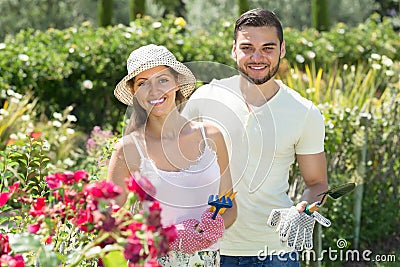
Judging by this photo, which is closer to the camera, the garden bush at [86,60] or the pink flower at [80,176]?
the pink flower at [80,176]

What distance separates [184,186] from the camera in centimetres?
225

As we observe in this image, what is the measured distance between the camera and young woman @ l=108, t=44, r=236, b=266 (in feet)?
7.35

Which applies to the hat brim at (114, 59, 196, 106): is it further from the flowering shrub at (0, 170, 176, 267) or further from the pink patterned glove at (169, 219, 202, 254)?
the flowering shrub at (0, 170, 176, 267)

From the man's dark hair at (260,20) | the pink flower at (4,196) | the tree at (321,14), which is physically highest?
the tree at (321,14)

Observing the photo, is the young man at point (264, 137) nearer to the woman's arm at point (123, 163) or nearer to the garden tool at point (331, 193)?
the garden tool at point (331, 193)

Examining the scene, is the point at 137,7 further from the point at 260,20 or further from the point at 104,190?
the point at 104,190

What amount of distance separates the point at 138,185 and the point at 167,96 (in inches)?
27.0

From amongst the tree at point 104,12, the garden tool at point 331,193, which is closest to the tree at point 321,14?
the tree at point 104,12

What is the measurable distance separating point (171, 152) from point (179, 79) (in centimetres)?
24

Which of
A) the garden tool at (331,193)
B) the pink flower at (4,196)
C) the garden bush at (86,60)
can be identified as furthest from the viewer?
the garden bush at (86,60)

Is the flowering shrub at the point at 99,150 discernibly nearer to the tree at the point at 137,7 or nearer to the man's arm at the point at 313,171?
the man's arm at the point at 313,171

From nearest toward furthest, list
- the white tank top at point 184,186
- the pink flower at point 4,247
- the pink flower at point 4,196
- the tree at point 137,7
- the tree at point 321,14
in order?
the pink flower at point 4,247 < the pink flower at point 4,196 < the white tank top at point 184,186 < the tree at point 137,7 < the tree at point 321,14

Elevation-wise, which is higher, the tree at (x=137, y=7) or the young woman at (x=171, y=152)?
the tree at (x=137, y=7)

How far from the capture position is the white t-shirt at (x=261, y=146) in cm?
251
